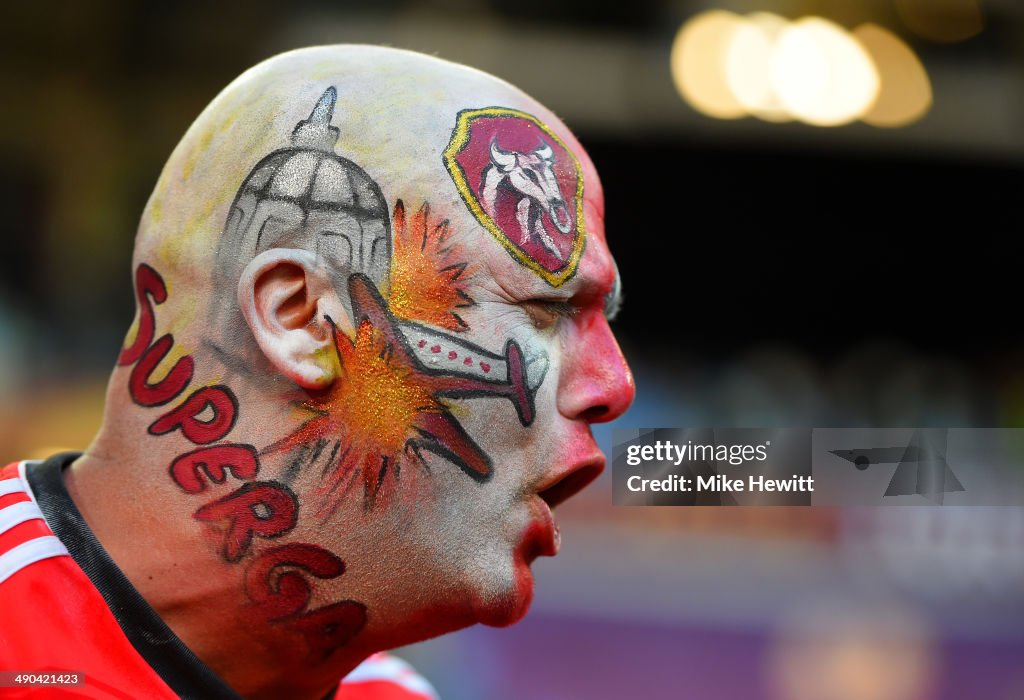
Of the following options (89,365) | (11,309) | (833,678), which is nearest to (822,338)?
(833,678)

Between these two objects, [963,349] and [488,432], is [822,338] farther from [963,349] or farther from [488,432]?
[488,432]

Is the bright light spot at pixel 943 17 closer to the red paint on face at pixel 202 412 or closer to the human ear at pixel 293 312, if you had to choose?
the human ear at pixel 293 312

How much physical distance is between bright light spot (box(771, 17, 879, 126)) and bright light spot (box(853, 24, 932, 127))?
5cm

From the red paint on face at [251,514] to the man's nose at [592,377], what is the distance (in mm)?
417

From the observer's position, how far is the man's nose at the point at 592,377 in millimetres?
1683

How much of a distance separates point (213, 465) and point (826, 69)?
5.37 metres

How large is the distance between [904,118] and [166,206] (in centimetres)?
546

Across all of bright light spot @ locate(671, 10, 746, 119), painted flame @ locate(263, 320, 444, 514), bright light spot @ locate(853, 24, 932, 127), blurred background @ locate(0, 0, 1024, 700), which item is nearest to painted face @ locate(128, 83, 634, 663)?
painted flame @ locate(263, 320, 444, 514)

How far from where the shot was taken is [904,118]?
20.9 feet

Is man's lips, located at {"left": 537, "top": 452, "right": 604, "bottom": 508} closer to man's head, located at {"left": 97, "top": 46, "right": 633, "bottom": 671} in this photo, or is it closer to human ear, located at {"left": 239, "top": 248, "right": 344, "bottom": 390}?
man's head, located at {"left": 97, "top": 46, "right": 633, "bottom": 671}

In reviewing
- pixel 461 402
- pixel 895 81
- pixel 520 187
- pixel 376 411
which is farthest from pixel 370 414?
pixel 895 81

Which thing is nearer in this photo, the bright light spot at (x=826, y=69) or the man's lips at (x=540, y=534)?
the man's lips at (x=540, y=534)

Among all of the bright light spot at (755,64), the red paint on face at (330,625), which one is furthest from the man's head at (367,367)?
the bright light spot at (755,64)

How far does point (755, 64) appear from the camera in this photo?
6.42 m
